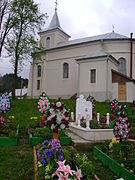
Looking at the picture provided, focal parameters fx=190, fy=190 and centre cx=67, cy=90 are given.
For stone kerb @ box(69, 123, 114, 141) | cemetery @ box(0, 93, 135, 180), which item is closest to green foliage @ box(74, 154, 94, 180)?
cemetery @ box(0, 93, 135, 180)

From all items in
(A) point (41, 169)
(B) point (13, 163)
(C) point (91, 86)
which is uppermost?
(C) point (91, 86)

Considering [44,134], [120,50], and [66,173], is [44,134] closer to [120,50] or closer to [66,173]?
[66,173]

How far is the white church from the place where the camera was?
905 inches

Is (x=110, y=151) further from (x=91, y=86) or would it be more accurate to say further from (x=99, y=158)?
(x=91, y=86)

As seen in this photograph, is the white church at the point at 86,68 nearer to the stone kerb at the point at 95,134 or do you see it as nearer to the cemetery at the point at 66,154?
the cemetery at the point at 66,154

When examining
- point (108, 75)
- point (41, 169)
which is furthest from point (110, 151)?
point (108, 75)

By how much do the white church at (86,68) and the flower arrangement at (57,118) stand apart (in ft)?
54.6

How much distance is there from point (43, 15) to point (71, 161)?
22433 millimetres

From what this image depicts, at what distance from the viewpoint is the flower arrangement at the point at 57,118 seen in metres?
6.42

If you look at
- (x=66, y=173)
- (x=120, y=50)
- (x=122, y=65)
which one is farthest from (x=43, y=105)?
(x=120, y=50)

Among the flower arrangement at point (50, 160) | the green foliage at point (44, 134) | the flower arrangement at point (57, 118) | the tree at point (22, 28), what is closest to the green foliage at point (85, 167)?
the flower arrangement at point (50, 160)

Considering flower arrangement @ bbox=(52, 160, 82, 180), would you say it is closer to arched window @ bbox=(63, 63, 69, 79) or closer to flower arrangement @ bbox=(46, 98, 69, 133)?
flower arrangement @ bbox=(46, 98, 69, 133)

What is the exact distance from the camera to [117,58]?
87.0 ft

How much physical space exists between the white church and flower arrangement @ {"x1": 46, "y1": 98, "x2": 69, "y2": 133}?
16.6m
